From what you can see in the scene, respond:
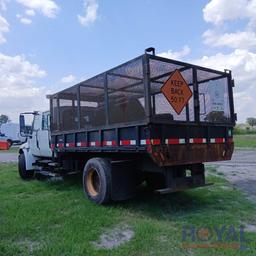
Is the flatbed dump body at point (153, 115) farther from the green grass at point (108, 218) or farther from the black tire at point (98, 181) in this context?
the green grass at point (108, 218)

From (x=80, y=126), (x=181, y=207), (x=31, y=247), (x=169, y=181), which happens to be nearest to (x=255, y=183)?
(x=181, y=207)

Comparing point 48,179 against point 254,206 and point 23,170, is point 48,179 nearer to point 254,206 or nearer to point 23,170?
point 23,170

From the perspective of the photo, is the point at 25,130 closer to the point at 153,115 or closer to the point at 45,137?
the point at 45,137

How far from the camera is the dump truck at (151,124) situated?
225 inches

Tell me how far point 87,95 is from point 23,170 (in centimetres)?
493

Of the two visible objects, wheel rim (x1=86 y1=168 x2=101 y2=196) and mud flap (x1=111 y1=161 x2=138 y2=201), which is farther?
wheel rim (x1=86 y1=168 x2=101 y2=196)

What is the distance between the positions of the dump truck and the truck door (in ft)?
7.13

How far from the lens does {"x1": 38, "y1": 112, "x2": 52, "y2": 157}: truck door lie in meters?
9.84

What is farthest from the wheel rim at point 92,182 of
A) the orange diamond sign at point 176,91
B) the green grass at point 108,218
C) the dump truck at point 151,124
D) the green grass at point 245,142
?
the green grass at point 245,142

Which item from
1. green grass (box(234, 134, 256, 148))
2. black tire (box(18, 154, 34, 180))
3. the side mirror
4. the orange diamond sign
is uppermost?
the orange diamond sign

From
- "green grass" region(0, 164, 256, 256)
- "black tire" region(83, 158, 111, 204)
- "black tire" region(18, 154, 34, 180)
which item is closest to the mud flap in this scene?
"black tire" region(83, 158, 111, 204)

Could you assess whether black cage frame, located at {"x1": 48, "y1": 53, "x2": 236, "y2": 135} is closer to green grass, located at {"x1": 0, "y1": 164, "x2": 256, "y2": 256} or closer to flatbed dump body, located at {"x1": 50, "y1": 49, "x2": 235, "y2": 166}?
flatbed dump body, located at {"x1": 50, "y1": 49, "x2": 235, "y2": 166}

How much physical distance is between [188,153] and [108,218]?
1929mm

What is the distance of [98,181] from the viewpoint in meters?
7.06
